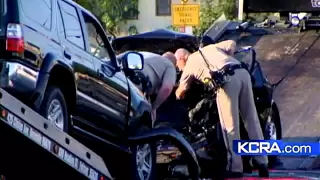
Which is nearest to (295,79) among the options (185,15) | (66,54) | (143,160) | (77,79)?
(143,160)

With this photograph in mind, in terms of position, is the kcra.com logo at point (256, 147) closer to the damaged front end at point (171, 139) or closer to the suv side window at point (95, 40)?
the damaged front end at point (171, 139)

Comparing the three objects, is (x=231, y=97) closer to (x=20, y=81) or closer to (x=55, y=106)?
(x=55, y=106)

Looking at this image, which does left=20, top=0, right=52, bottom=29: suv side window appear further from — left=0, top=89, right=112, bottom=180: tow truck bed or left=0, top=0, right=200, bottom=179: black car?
left=0, top=89, right=112, bottom=180: tow truck bed

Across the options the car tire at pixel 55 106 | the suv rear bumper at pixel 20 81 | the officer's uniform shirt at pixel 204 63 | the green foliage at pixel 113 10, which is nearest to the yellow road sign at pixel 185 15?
the officer's uniform shirt at pixel 204 63

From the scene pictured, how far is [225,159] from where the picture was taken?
38.4 ft

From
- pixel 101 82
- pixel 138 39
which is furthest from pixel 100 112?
pixel 138 39

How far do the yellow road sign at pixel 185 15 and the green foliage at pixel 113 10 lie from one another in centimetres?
1711

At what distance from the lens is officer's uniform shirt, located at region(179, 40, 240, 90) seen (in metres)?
11.7

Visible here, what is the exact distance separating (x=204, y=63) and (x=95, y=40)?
7.94 feet

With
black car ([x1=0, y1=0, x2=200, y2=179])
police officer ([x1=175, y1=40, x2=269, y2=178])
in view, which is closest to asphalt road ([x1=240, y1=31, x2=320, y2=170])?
police officer ([x1=175, y1=40, x2=269, y2=178])

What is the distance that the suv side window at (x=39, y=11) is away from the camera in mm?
7703

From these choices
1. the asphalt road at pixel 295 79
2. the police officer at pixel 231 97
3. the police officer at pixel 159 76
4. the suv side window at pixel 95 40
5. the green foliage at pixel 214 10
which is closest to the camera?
the suv side window at pixel 95 40

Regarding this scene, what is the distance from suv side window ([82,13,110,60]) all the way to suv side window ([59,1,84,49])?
0.25 m

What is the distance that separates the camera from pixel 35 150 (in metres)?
6.78
